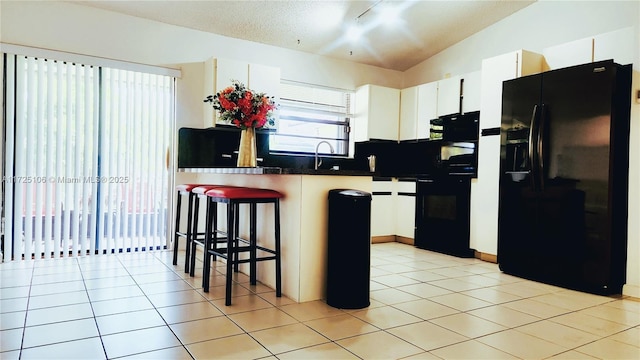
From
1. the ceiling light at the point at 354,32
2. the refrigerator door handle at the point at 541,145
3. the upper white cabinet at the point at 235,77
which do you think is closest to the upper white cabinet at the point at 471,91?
the refrigerator door handle at the point at 541,145

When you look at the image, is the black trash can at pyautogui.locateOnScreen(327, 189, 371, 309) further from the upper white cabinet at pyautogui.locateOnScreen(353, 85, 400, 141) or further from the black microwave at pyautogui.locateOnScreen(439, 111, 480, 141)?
the upper white cabinet at pyautogui.locateOnScreen(353, 85, 400, 141)

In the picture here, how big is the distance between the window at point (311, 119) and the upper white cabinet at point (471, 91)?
1.62m

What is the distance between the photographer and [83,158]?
13.8ft

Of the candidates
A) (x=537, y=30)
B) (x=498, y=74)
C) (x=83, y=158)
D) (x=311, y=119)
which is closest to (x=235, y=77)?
(x=311, y=119)

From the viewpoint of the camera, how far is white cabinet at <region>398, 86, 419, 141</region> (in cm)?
564

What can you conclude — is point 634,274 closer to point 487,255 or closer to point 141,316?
point 487,255

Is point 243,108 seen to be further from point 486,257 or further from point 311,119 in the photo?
point 486,257

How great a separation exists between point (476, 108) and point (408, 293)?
2563 mm

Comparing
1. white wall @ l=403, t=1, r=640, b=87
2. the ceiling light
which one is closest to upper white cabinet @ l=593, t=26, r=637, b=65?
white wall @ l=403, t=1, r=640, b=87

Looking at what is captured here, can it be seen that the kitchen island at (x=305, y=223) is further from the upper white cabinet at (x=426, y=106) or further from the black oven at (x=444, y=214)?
the upper white cabinet at (x=426, y=106)

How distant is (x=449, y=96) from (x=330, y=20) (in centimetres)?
170

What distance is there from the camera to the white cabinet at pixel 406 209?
5.47 metres

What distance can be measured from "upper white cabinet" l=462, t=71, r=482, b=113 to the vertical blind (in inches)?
A: 132

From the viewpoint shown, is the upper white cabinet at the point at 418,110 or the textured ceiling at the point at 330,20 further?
the upper white cabinet at the point at 418,110
